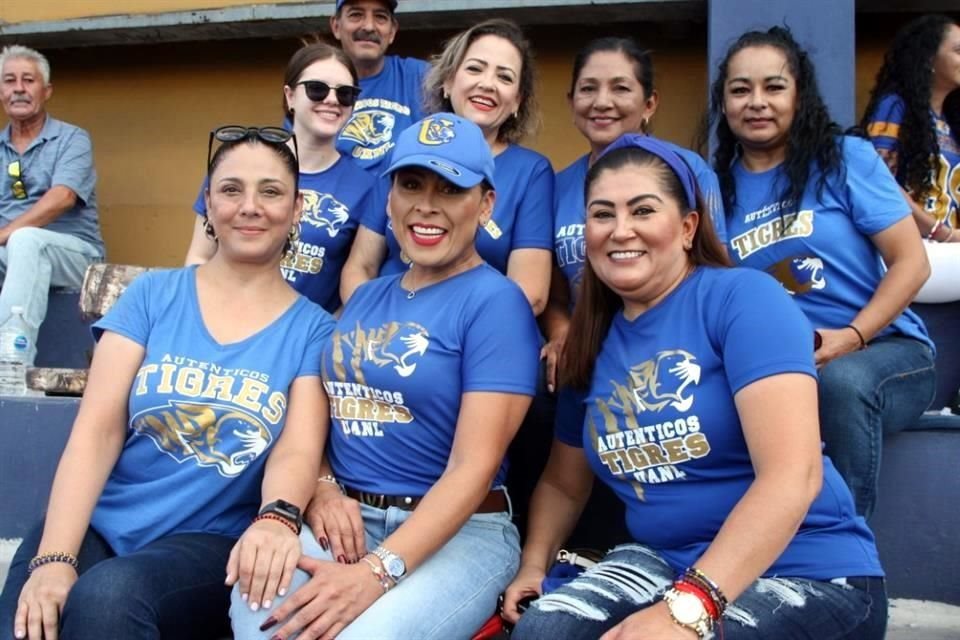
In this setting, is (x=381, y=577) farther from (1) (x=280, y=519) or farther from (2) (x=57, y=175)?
(2) (x=57, y=175)

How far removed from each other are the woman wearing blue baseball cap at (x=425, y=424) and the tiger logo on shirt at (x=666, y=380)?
30 centimetres

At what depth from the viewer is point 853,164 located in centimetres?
296

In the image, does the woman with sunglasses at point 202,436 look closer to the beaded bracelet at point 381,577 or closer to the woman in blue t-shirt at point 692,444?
the beaded bracelet at point 381,577

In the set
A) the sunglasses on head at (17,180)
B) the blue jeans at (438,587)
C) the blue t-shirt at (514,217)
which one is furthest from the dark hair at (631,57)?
the sunglasses on head at (17,180)

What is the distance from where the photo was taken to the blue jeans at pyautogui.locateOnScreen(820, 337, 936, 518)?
2668 millimetres

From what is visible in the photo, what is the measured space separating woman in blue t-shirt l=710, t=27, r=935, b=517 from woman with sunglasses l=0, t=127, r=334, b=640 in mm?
1366

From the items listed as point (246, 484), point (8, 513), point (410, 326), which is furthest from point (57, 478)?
point (8, 513)

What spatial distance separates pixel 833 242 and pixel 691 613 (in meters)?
1.49

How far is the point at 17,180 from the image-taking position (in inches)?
205

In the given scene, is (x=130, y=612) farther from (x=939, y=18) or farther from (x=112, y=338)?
(x=939, y=18)

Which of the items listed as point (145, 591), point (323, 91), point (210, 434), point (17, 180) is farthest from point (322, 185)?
point (17, 180)

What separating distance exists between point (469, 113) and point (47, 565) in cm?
181

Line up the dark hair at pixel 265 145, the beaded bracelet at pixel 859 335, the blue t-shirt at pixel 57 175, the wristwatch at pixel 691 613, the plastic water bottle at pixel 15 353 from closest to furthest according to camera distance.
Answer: the wristwatch at pixel 691 613, the dark hair at pixel 265 145, the beaded bracelet at pixel 859 335, the plastic water bottle at pixel 15 353, the blue t-shirt at pixel 57 175

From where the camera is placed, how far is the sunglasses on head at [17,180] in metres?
5.21
